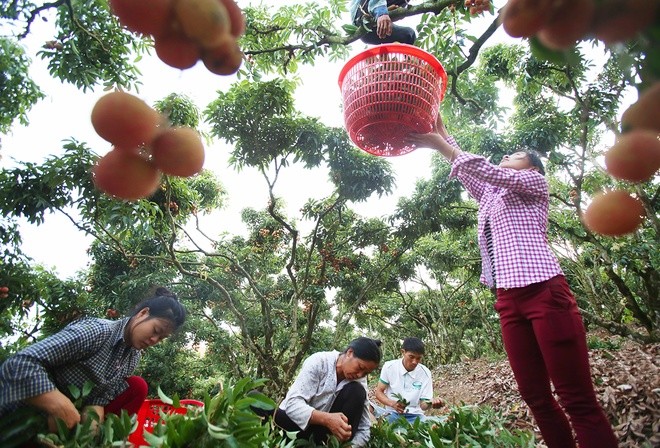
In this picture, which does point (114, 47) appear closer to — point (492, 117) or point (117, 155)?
point (117, 155)

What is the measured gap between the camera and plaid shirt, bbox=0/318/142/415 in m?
1.42

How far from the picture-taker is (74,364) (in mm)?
1718

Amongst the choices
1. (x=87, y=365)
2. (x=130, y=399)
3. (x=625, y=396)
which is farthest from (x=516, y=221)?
(x=130, y=399)

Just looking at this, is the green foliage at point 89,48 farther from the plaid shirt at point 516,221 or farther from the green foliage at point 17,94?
the plaid shirt at point 516,221

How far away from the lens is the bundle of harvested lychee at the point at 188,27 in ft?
1.50

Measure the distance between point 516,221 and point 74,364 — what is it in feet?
6.17

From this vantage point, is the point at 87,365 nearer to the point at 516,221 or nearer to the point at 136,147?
the point at 136,147

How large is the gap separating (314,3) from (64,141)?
2.16 metres

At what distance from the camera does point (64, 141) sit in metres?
3.14

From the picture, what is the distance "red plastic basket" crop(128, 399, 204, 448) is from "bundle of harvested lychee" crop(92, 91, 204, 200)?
1.40 meters

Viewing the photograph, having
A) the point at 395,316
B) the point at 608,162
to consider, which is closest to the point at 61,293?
the point at 608,162

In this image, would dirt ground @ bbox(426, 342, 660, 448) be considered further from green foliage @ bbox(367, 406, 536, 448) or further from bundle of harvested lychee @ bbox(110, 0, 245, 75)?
bundle of harvested lychee @ bbox(110, 0, 245, 75)

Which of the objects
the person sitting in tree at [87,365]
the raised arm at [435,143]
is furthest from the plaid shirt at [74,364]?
the raised arm at [435,143]

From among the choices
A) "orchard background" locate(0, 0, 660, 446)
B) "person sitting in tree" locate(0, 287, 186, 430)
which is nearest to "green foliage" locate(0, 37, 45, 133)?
"orchard background" locate(0, 0, 660, 446)
